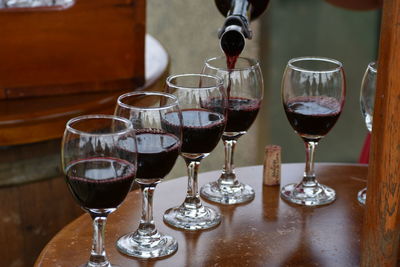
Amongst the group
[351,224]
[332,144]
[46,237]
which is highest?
[351,224]

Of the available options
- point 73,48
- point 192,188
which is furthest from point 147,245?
point 73,48

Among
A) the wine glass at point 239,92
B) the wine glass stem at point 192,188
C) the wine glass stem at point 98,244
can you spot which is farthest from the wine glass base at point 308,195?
the wine glass stem at point 98,244

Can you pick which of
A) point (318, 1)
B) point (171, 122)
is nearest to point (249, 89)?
point (171, 122)

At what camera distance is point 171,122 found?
122cm

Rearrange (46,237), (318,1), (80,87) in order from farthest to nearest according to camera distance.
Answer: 1. (318,1)
2. (80,87)
3. (46,237)

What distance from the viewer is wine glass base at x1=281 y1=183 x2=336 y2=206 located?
1538mm

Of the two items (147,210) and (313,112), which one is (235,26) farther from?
(147,210)

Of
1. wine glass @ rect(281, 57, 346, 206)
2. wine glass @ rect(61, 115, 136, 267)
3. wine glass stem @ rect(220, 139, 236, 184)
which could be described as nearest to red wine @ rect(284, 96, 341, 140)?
wine glass @ rect(281, 57, 346, 206)

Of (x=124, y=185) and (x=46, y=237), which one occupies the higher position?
(x=124, y=185)

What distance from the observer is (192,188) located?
142 centimetres

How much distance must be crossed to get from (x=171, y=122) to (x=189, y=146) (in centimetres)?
12

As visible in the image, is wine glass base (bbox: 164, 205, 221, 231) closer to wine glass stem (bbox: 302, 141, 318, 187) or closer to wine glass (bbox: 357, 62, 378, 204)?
wine glass stem (bbox: 302, 141, 318, 187)

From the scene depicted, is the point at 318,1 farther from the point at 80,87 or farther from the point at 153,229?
the point at 153,229

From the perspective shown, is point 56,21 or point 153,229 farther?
point 56,21
